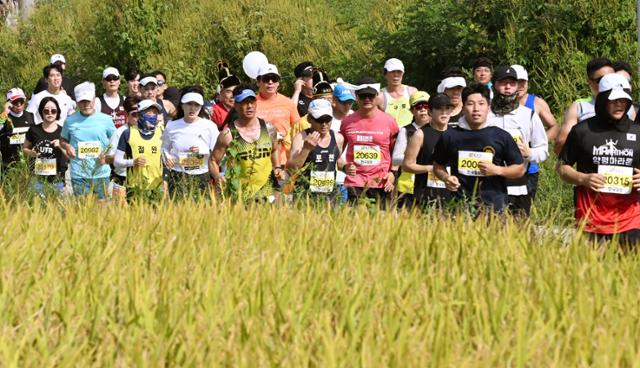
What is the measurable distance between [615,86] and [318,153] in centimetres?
263

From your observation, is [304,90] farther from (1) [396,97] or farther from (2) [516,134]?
(2) [516,134]

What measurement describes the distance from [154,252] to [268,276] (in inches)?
35.2

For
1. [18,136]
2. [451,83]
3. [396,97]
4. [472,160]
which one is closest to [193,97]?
[451,83]

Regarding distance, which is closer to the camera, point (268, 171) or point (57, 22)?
point (268, 171)

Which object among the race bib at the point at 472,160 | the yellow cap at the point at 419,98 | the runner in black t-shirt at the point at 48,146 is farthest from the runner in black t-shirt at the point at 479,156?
the runner in black t-shirt at the point at 48,146

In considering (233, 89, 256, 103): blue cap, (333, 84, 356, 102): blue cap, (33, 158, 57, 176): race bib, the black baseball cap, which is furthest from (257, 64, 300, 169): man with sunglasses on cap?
the black baseball cap

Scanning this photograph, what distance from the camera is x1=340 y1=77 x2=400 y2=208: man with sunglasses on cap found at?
10.4 metres

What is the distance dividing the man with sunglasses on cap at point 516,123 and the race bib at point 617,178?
1.21m

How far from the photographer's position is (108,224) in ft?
22.6

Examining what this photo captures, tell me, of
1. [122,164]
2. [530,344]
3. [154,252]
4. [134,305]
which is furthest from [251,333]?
[122,164]

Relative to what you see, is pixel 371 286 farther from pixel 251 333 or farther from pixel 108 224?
pixel 108 224

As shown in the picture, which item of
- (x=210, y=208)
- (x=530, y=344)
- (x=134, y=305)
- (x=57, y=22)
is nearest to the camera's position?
(x=530, y=344)

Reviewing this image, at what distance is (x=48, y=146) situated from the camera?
11953mm

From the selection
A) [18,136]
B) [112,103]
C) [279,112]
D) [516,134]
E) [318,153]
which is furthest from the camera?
[112,103]
